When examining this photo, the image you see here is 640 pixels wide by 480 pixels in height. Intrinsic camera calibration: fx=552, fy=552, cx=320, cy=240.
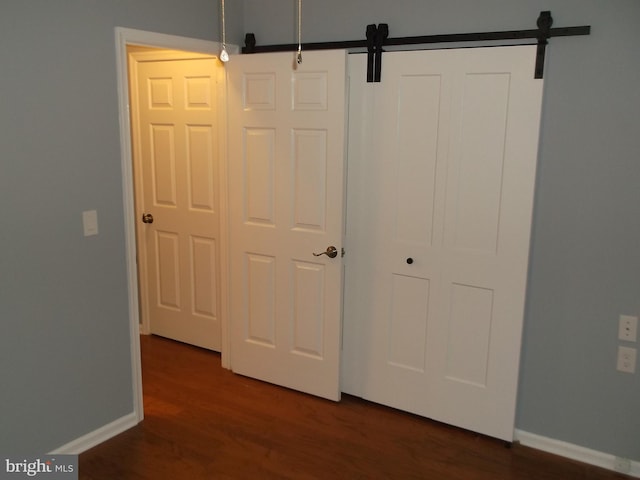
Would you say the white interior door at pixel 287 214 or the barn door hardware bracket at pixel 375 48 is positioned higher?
the barn door hardware bracket at pixel 375 48

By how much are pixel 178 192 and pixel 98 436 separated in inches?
66.0

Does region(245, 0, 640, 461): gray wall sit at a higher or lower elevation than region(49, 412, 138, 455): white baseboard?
higher

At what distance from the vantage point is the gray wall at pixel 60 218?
2264mm

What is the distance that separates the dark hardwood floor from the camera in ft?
8.46

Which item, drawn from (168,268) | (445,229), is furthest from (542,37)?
(168,268)

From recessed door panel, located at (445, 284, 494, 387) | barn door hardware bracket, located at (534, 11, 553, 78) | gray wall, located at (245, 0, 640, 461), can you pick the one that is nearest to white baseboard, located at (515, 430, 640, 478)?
gray wall, located at (245, 0, 640, 461)

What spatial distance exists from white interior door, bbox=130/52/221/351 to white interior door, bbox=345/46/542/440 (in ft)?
3.62

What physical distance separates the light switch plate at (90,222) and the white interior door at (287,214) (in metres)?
0.90

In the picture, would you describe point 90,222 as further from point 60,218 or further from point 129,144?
point 129,144

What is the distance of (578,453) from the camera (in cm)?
269

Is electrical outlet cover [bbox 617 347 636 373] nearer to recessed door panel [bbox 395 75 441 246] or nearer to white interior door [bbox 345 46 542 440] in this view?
white interior door [bbox 345 46 542 440]

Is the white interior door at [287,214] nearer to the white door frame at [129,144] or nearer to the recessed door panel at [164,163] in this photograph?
the white door frame at [129,144]

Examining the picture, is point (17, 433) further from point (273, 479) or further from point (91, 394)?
point (273, 479)

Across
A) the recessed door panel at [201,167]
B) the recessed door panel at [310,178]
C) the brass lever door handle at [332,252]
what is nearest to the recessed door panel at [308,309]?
the brass lever door handle at [332,252]
